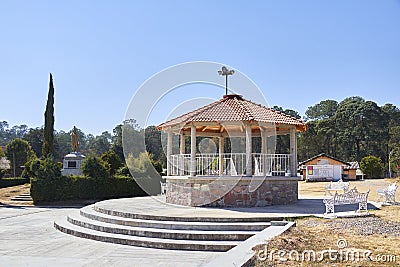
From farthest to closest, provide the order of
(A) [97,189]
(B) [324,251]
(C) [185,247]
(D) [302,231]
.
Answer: (A) [97,189]
(C) [185,247]
(D) [302,231]
(B) [324,251]

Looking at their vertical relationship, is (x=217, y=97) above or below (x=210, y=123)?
above

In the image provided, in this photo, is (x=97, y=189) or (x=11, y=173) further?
(x=11, y=173)

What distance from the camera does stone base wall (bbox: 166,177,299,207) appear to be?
38.9 ft

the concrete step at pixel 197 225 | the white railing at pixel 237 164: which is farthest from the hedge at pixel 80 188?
the concrete step at pixel 197 225

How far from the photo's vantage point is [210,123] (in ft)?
40.5

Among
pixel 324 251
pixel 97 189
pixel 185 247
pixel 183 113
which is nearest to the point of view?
pixel 324 251

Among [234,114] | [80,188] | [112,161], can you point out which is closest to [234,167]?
[234,114]

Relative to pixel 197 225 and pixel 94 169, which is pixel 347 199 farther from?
pixel 94 169

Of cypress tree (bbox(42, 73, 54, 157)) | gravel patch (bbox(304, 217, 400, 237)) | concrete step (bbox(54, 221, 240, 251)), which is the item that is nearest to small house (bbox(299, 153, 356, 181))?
cypress tree (bbox(42, 73, 54, 157))

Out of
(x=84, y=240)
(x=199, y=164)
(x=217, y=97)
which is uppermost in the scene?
(x=217, y=97)

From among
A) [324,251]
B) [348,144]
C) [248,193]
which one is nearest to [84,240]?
[248,193]

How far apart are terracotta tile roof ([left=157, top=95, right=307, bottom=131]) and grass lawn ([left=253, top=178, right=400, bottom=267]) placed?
158 inches

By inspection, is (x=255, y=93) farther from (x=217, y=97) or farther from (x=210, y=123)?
(x=210, y=123)

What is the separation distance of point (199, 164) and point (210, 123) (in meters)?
1.61
